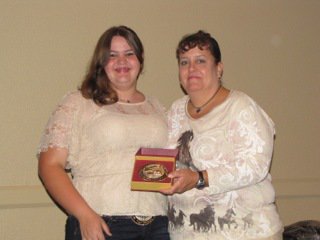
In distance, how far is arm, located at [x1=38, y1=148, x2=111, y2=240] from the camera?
172cm

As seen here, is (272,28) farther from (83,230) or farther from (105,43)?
(83,230)

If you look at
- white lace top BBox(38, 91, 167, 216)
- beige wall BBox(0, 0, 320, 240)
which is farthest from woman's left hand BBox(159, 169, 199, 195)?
beige wall BBox(0, 0, 320, 240)

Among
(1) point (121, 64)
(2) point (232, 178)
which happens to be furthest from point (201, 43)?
(2) point (232, 178)

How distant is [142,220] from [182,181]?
30cm

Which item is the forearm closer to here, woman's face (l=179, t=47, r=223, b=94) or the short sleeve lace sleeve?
the short sleeve lace sleeve

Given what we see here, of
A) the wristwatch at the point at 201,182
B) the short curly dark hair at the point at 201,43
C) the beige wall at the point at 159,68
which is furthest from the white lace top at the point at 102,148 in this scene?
the beige wall at the point at 159,68

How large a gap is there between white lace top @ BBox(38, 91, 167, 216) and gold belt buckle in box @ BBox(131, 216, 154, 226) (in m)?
0.02

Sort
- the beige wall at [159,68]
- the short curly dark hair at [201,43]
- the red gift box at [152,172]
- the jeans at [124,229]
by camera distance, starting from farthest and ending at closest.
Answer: the beige wall at [159,68] < the short curly dark hair at [201,43] < the jeans at [124,229] < the red gift box at [152,172]

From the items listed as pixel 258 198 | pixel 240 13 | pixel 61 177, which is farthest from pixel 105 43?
pixel 240 13

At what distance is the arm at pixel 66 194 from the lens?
172cm

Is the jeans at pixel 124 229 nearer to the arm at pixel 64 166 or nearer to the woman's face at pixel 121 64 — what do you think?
the arm at pixel 64 166

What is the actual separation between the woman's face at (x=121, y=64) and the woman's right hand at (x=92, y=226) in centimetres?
57

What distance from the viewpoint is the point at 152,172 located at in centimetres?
164

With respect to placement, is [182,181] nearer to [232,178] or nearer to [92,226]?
[232,178]
